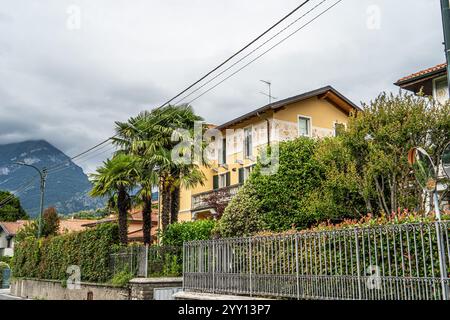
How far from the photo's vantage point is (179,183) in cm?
2319

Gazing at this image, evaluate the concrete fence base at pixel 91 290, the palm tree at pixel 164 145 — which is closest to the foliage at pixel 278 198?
the concrete fence base at pixel 91 290

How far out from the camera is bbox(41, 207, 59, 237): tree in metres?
36.4

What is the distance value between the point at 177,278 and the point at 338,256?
7.58m

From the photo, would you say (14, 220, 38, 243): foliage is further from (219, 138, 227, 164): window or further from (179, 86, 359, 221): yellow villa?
(219, 138, 227, 164): window

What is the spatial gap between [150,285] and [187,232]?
3.57 meters

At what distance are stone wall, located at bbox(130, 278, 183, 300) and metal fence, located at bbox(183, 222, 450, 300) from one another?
236 centimetres

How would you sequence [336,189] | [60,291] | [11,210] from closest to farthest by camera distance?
1. [336,189]
2. [60,291]
3. [11,210]

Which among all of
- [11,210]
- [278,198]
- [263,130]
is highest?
[11,210]

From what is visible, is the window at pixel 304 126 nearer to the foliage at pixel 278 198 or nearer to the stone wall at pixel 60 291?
the foliage at pixel 278 198

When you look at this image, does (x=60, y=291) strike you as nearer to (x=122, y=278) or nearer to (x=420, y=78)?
(x=122, y=278)

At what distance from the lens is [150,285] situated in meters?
16.0

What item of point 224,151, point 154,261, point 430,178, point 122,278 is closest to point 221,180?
point 224,151

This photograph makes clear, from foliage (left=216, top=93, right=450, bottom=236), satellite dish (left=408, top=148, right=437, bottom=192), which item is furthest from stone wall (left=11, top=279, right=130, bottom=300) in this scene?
satellite dish (left=408, top=148, right=437, bottom=192)
